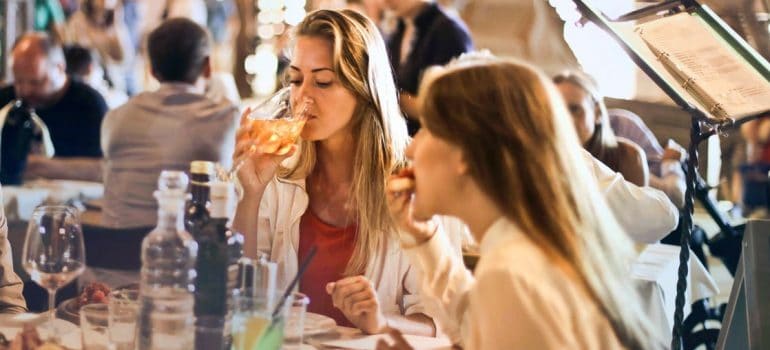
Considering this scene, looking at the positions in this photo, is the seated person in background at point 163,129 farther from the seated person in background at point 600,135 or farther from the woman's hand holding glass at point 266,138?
the woman's hand holding glass at point 266,138

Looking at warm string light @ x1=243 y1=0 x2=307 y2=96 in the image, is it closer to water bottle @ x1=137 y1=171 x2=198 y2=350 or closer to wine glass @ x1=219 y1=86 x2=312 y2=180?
wine glass @ x1=219 y1=86 x2=312 y2=180

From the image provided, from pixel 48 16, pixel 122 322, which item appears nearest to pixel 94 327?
pixel 122 322

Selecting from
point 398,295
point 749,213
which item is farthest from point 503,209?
point 749,213

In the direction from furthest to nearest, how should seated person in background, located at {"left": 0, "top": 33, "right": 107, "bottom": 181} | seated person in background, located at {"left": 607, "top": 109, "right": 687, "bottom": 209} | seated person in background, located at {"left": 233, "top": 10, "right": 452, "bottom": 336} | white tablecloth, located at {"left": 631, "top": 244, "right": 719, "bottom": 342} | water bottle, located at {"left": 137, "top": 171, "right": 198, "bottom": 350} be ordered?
seated person in background, located at {"left": 0, "top": 33, "right": 107, "bottom": 181}
seated person in background, located at {"left": 607, "top": 109, "right": 687, "bottom": 209}
white tablecloth, located at {"left": 631, "top": 244, "right": 719, "bottom": 342}
seated person in background, located at {"left": 233, "top": 10, "right": 452, "bottom": 336}
water bottle, located at {"left": 137, "top": 171, "right": 198, "bottom": 350}

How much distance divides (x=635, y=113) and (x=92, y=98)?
2.59 metres

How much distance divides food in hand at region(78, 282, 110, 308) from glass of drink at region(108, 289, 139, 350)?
32 centimetres

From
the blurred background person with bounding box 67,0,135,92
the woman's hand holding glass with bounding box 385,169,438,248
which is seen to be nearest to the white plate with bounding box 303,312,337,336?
the woman's hand holding glass with bounding box 385,169,438,248

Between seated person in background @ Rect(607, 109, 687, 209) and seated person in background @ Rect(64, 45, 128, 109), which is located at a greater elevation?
seated person in background @ Rect(64, 45, 128, 109)

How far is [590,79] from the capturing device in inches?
130

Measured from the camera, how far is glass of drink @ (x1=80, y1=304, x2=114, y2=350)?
150 cm

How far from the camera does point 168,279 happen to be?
5.10 ft

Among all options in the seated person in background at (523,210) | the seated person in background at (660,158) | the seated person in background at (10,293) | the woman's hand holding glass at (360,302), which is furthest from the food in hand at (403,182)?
the seated person in background at (660,158)

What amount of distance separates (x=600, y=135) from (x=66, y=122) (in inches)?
103

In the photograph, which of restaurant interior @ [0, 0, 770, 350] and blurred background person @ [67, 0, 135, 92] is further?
blurred background person @ [67, 0, 135, 92]
